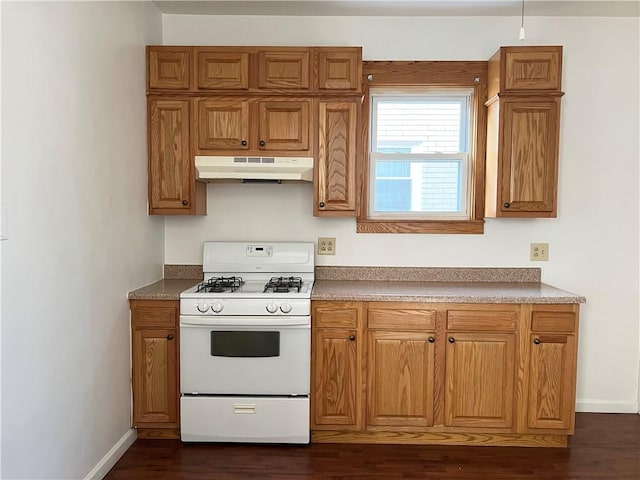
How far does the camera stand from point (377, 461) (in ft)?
8.38

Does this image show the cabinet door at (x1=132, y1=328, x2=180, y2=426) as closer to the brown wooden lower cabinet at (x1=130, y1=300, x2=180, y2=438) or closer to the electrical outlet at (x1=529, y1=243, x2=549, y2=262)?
the brown wooden lower cabinet at (x1=130, y1=300, x2=180, y2=438)

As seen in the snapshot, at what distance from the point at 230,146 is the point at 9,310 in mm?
1574

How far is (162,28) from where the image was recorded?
314 centimetres

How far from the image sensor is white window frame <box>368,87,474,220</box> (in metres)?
3.15

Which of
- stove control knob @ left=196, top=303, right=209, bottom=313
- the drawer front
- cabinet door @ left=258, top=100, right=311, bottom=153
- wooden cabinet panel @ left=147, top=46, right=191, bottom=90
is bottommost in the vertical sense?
the drawer front

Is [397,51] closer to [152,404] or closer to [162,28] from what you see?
[162,28]

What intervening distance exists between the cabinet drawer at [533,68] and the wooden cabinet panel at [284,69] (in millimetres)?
1185

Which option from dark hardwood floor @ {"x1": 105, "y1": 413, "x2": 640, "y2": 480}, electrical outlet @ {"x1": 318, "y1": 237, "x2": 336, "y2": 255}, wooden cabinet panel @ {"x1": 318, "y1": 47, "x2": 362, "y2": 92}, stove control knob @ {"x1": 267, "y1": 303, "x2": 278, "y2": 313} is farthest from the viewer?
electrical outlet @ {"x1": 318, "y1": 237, "x2": 336, "y2": 255}

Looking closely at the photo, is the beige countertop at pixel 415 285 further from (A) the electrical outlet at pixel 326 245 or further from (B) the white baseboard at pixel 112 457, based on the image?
(B) the white baseboard at pixel 112 457

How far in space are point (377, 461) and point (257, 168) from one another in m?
1.78

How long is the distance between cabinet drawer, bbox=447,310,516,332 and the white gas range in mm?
805

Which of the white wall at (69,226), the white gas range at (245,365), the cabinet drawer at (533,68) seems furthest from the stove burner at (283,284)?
the cabinet drawer at (533,68)

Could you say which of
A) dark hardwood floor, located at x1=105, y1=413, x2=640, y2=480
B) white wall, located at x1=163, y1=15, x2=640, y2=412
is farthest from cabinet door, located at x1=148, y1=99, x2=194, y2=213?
dark hardwood floor, located at x1=105, y1=413, x2=640, y2=480

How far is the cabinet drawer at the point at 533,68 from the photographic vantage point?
2754mm
